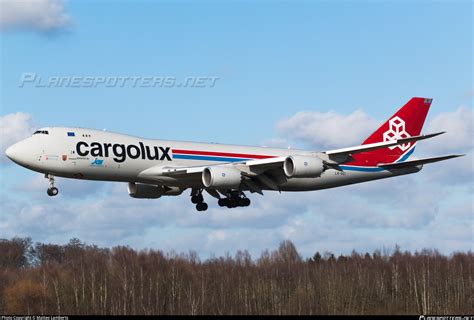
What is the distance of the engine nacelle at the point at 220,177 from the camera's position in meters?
46.6

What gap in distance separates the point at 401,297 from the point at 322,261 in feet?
34.6

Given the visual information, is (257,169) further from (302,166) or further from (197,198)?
(197,198)

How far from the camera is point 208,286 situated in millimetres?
69188

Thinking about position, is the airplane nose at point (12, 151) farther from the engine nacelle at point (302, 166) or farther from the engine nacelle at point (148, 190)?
the engine nacelle at point (302, 166)

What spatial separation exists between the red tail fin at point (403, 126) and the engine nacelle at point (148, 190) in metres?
13.7

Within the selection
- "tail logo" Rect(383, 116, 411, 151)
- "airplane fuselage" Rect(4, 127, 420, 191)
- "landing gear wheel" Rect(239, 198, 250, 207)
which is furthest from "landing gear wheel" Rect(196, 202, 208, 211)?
"tail logo" Rect(383, 116, 411, 151)

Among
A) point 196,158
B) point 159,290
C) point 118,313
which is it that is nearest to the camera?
point 196,158

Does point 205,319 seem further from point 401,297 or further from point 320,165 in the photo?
point 401,297

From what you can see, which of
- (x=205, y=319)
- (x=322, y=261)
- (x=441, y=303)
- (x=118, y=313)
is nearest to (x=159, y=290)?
(x=118, y=313)

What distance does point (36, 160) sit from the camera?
45.2 m

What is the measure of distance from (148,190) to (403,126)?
17.7m

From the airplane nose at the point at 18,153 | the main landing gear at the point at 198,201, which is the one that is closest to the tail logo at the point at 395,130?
the main landing gear at the point at 198,201

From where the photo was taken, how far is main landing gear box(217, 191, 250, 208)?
50.9m

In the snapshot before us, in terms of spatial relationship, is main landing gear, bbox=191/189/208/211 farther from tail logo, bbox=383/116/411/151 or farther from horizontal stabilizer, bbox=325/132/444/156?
tail logo, bbox=383/116/411/151
